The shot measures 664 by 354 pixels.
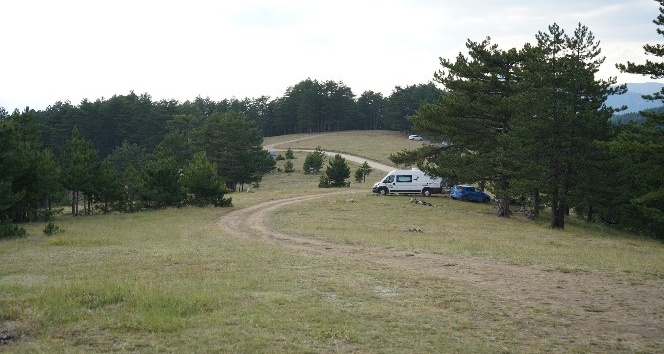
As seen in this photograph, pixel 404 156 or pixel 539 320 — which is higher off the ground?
pixel 404 156

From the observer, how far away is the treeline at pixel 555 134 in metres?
29.6

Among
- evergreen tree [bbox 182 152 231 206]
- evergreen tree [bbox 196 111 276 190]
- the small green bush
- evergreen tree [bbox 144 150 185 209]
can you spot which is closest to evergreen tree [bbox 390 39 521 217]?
evergreen tree [bbox 182 152 231 206]

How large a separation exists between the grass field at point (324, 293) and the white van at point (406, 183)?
18467 mm

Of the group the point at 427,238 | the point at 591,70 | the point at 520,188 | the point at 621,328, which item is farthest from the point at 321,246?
the point at 591,70

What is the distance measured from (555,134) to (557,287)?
19340 millimetres

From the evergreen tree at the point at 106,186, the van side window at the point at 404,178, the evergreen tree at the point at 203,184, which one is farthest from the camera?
the van side window at the point at 404,178

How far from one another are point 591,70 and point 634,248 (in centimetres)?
1143

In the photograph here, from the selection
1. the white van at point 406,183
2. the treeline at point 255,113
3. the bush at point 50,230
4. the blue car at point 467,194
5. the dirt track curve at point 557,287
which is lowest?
the dirt track curve at point 557,287

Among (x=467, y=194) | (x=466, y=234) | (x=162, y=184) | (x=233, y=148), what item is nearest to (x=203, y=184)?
(x=162, y=184)

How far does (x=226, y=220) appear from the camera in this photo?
98.4 ft

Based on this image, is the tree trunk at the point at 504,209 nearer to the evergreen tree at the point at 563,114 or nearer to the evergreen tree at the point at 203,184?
the evergreen tree at the point at 563,114

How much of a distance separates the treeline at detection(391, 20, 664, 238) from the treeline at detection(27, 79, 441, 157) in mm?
46591

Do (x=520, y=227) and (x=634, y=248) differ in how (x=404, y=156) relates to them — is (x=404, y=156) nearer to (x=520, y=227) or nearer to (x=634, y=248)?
(x=520, y=227)

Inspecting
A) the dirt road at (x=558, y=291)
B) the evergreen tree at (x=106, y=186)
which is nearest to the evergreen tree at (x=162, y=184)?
the evergreen tree at (x=106, y=186)
